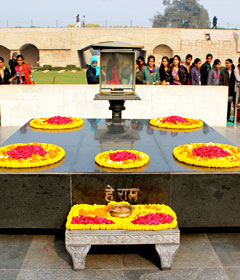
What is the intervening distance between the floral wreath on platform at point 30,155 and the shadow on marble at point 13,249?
0.78 m

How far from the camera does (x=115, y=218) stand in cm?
358

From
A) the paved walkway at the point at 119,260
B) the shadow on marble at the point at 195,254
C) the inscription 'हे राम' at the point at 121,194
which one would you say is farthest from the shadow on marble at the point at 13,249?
the shadow on marble at the point at 195,254

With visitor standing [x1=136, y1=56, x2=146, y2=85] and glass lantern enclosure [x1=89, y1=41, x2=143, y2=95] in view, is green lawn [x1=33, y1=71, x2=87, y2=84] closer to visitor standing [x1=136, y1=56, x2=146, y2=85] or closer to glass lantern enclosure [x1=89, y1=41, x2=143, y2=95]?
visitor standing [x1=136, y1=56, x2=146, y2=85]

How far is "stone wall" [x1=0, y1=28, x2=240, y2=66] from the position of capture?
37.8 metres

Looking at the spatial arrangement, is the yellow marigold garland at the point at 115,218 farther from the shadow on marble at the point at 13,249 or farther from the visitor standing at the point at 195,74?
the visitor standing at the point at 195,74

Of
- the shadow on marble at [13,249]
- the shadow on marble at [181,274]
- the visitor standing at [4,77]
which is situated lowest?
the shadow on marble at [13,249]

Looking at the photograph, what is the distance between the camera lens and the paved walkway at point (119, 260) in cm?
336

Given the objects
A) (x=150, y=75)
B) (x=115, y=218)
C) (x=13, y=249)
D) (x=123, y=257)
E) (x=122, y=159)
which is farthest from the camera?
(x=150, y=75)

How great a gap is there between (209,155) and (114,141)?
1535 millimetres

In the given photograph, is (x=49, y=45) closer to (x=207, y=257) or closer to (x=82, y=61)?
(x=82, y=61)

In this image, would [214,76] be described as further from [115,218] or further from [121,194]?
[115,218]

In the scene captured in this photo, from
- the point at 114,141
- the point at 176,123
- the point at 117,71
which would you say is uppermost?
the point at 117,71

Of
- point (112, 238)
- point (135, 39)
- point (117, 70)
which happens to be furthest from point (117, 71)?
point (135, 39)

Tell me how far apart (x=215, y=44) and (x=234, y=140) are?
3260cm
